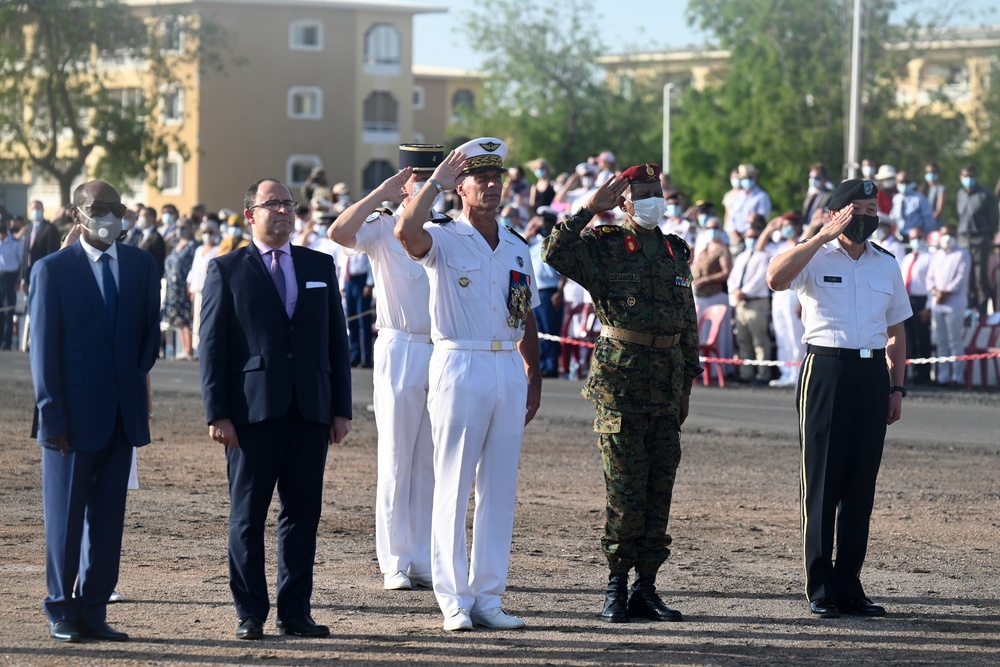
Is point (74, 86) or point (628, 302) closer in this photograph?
point (628, 302)

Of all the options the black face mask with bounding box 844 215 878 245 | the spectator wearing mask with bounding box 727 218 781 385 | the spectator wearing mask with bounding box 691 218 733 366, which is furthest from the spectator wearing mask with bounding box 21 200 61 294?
the black face mask with bounding box 844 215 878 245

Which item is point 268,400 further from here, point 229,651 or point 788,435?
point 788,435

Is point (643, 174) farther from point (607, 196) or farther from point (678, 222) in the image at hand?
point (678, 222)

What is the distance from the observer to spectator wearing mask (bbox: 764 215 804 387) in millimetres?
20828

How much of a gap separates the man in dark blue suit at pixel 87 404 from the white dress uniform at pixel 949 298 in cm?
1551

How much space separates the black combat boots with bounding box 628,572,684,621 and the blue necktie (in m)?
2.73

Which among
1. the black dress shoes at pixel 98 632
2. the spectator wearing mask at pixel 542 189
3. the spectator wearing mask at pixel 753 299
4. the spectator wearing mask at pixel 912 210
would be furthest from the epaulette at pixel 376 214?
the spectator wearing mask at pixel 542 189

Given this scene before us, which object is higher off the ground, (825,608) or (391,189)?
(391,189)

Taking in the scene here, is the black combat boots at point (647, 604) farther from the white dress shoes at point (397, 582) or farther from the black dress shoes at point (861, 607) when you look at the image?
the white dress shoes at point (397, 582)

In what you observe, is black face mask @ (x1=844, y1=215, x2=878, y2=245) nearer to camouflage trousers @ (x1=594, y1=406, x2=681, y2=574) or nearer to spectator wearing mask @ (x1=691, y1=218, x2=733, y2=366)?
camouflage trousers @ (x1=594, y1=406, x2=681, y2=574)

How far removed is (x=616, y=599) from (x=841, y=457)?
1406 millimetres

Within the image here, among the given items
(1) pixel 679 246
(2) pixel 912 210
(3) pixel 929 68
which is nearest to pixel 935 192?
(2) pixel 912 210

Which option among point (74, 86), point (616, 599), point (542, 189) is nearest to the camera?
point (616, 599)

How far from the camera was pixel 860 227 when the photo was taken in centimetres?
834
